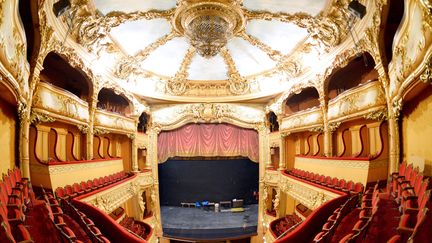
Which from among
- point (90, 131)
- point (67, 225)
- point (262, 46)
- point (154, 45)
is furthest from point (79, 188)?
point (262, 46)

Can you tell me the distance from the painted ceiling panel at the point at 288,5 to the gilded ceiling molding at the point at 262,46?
0.75 metres

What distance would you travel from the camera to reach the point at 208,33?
141 inches

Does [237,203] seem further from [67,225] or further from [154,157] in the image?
[67,225]

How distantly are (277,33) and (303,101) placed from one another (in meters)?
2.22

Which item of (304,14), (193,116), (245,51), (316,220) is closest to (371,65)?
(304,14)

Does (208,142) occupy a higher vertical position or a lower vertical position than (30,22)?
lower

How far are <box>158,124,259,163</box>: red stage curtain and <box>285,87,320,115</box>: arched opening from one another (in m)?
1.14

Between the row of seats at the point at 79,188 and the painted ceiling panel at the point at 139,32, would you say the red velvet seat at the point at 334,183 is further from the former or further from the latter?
the painted ceiling panel at the point at 139,32

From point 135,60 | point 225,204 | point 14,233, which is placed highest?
point 135,60

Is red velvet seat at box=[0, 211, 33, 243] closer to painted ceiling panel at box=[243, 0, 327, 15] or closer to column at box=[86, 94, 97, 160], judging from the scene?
column at box=[86, 94, 97, 160]

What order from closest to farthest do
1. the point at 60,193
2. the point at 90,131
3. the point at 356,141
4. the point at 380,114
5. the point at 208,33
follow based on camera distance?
1. the point at 60,193
2. the point at 380,114
3. the point at 208,33
4. the point at 356,141
5. the point at 90,131

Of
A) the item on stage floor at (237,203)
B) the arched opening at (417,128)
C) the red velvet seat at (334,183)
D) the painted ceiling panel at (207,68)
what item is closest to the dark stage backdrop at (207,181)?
the item on stage floor at (237,203)

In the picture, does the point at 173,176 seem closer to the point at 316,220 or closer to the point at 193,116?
the point at 193,116

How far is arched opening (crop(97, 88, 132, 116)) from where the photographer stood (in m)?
5.64
